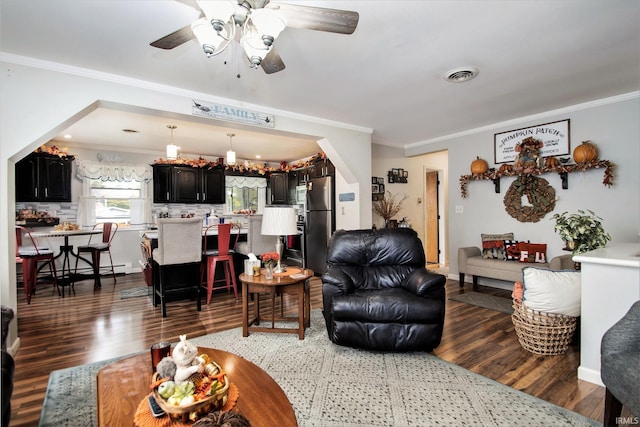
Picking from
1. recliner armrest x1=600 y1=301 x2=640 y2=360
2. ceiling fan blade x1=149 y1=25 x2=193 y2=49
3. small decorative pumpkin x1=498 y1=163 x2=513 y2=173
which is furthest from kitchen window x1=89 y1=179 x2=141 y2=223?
recliner armrest x1=600 y1=301 x2=640 y2=360

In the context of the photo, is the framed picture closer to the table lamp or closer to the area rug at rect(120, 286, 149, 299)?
the table lamp

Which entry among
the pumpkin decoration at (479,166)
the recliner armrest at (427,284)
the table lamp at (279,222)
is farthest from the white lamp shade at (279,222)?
the pumpkin decoration at (479,166)

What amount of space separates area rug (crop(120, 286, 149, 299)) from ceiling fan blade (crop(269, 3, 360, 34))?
4.23m

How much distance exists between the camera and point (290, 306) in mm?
Answer: 3719

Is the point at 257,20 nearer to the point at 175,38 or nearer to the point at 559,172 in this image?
the point at 175,38

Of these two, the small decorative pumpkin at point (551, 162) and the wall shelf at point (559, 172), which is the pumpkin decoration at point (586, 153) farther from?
the small decorative pumpkin at point (551, 162)

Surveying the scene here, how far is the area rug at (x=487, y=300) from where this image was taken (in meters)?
3.65

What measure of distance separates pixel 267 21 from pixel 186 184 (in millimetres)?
5282

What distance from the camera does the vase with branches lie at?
218 inches

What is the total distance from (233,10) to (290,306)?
308 cm

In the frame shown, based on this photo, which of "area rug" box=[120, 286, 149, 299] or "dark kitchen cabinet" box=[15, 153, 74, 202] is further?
"dark kitchen cabinet" box=[15, 153, 74, 202]

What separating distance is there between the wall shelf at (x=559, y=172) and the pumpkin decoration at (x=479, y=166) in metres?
0.05

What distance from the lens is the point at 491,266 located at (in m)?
4.33

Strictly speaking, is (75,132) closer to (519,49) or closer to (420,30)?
(420,30)
